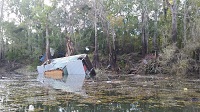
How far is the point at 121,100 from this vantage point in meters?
8.91

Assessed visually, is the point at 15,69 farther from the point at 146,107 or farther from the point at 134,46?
the point at 146,107

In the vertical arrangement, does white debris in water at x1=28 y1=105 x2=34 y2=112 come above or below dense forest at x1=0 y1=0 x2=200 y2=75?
below

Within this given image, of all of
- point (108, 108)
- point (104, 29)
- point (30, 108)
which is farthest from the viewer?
point (104, 29)

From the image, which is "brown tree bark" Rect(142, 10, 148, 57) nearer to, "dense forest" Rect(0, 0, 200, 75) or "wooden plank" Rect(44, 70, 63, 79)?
"dense forest" Rect(0, 0, 200, 75)

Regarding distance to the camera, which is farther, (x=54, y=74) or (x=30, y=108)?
(x=54, y=74)

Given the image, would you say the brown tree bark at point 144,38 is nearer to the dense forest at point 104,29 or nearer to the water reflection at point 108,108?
the dense forest at point 104,29

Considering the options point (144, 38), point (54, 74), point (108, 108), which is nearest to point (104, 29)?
point (144, 38)

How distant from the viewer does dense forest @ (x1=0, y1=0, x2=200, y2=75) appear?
25216 millimetres

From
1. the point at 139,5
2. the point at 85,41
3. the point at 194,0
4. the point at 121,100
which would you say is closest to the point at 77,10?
the point at 85,41

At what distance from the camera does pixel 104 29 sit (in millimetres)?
30172

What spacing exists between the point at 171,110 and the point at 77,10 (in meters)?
27.5

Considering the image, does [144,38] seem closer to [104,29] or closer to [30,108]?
[104,29]

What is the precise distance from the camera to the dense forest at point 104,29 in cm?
2522

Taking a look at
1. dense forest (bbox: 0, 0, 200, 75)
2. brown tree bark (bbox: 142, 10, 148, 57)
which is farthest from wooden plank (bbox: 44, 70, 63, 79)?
brown tree bark (bbox: 142, 10, 148, 57)
